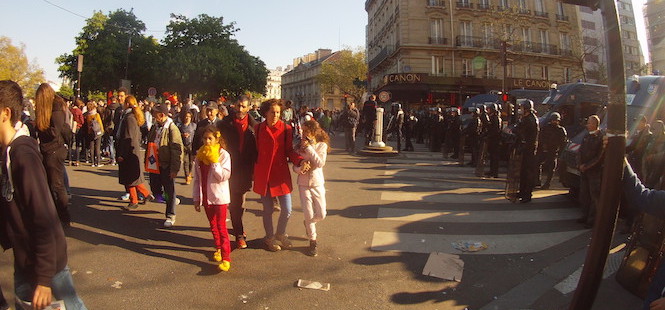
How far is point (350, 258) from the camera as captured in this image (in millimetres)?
4535

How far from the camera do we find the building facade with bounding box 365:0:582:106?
3669 centimetres

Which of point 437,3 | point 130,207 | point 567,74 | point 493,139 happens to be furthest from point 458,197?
point 567,74

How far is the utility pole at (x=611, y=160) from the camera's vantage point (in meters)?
1.88

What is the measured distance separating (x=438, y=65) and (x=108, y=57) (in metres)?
36.0

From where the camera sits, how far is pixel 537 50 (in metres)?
40.2

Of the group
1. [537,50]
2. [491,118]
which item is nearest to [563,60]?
[537,50]

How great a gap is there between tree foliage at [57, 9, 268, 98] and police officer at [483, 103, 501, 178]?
39.9 meters

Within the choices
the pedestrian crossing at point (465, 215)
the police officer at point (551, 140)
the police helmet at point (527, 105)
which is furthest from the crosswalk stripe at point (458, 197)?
the police helmet at point (527, 105)

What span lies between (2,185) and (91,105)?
9930 millimetres

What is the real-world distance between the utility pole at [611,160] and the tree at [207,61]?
4579cm

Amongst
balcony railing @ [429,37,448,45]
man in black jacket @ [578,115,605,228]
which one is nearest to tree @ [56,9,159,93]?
balcony railing @ [429,37,448,45]

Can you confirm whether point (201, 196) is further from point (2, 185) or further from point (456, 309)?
point (456, 309)

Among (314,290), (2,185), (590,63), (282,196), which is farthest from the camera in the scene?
(590,63)

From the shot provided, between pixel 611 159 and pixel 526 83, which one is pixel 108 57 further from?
pixel 611 159
